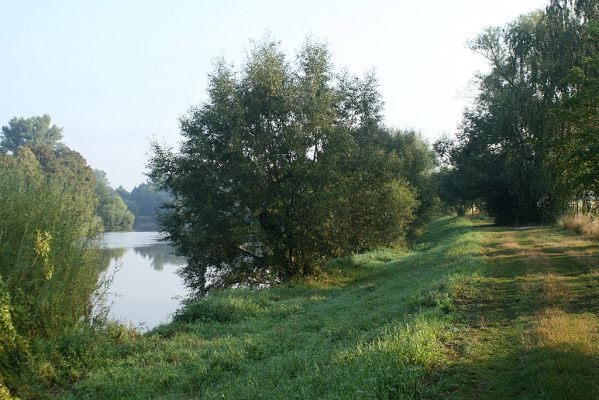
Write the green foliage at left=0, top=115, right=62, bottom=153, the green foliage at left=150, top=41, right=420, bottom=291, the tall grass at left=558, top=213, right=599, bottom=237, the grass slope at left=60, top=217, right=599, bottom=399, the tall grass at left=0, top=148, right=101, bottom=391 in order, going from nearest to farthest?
1. the grass slope at left=60, top=217, right=599, bottom=399
2. the tall grass at left=0, top=148, right=101, bottom=391
3. the green foliage at left=150, top=41, right=420, bottom=291
4. the tall grass at left=558, top=213, right=599, bottom=237
5. the green foliage at left=0, top=115, right=62, bottom=153

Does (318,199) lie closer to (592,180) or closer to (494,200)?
(592,180)

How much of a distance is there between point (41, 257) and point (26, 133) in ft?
397

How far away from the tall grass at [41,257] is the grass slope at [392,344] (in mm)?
1347

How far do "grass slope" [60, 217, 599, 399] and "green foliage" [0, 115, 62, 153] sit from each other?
109 meters

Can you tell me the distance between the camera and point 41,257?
10211 millimetres

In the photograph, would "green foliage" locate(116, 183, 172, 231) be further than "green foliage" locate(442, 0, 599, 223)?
Yes

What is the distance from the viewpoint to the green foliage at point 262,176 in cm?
2305

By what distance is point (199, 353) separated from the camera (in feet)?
36.6

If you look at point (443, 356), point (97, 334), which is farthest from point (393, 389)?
point (97, 334)

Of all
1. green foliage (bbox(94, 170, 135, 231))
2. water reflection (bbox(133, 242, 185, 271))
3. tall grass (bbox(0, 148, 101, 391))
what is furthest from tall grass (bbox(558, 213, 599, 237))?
green foliage (bbox(94, 170, 135, 231))

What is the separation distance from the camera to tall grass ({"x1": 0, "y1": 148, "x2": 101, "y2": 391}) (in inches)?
360

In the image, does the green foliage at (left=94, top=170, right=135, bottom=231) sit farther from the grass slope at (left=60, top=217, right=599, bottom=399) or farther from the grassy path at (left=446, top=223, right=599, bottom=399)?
the grassy path at (left=446, top=223, right=599, bottom=399)

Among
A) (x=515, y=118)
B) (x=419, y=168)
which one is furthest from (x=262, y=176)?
(x=419, y=168)

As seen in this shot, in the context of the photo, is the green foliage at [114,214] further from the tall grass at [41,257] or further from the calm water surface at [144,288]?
the tall grass at [41,257]
